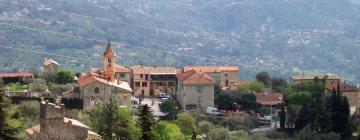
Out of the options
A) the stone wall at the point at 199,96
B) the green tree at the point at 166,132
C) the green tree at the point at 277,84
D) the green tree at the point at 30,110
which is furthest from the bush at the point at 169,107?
the green tree at the point at 277,84

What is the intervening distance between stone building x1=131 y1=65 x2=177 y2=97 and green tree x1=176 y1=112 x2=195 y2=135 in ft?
59.1

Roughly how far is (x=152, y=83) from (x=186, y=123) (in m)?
20.2

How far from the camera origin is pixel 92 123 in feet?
187

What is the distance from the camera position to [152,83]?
9262 cm

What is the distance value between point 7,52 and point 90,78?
111 meters

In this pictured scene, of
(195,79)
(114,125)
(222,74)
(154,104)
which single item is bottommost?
(114,125)

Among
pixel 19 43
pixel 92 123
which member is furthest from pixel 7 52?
pixel 92 123

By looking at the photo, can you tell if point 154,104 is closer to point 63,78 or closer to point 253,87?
point 63,78

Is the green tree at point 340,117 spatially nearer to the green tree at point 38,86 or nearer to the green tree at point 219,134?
the green tree at point 219,134

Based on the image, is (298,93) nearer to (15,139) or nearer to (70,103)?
(70,103)

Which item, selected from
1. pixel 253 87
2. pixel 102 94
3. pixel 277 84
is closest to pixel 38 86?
pixel 102 94

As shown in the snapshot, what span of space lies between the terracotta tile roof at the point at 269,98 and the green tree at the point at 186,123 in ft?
53.1

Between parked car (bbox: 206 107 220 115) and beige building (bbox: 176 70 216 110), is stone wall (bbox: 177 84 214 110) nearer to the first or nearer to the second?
beige building (bbox: 176 70 216 110)

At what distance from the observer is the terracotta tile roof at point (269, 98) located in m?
88.5
